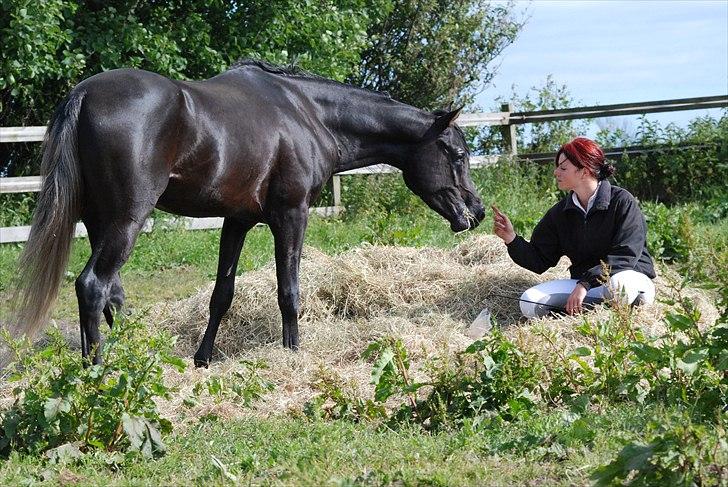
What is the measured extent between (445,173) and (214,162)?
2.07 metres

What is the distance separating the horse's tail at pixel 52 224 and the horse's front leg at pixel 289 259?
60.3 inches

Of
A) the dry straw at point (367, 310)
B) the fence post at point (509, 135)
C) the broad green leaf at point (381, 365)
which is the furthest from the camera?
the fence post at point (509, 135)

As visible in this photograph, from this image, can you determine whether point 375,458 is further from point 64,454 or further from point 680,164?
point 680,164

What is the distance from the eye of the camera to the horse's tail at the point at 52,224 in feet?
17.7

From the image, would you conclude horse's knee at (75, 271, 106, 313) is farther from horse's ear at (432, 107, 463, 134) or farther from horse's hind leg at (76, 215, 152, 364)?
horse's ear at (432, 107, 463, 134)

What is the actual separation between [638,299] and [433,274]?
5.61 feet

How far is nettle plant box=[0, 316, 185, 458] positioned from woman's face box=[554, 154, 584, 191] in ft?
10.7

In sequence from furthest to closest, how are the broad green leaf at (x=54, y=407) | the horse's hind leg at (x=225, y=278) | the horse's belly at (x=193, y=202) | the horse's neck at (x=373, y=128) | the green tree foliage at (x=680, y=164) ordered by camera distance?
the green tree foliage at (x=680, y=164), the horse's neck at (x=373, y=128), the horse's hind leg at (x=225, y=278), the horse's belly at (x=193, y=202), the broad green leaf at (x=54, y=407)

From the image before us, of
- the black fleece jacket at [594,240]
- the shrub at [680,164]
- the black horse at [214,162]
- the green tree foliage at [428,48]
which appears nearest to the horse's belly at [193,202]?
the black horse at [214,162]

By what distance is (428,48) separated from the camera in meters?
17.4

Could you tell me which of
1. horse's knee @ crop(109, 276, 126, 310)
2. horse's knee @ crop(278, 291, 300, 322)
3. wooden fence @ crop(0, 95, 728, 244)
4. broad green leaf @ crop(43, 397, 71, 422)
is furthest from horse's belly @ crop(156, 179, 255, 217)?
wooden fence @ crop(0, 95, 728, 244)

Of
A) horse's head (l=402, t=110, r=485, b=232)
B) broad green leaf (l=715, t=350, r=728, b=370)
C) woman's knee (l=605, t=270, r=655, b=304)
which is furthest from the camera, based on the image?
horse's head (l=402, t=110, r=485, b=232)

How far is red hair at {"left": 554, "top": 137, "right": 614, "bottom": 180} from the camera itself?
6.67m

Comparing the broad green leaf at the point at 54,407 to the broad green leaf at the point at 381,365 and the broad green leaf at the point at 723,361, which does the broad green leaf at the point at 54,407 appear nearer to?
the broad green leaf at the point at 381,365
